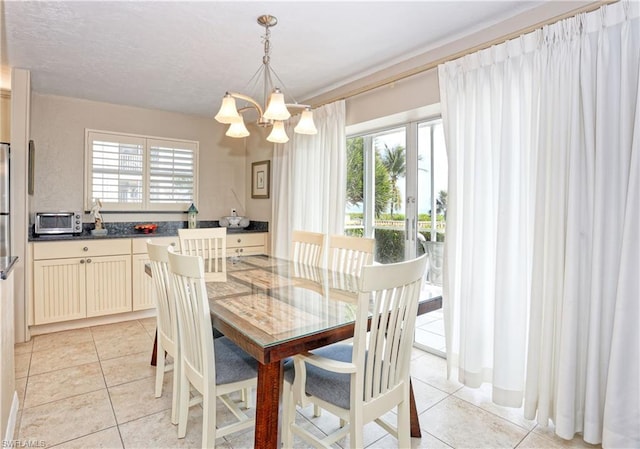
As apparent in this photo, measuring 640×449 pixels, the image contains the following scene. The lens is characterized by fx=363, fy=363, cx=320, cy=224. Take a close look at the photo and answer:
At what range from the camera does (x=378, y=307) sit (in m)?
1.38

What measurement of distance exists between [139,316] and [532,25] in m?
4.26

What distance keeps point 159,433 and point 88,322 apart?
7.44 feet

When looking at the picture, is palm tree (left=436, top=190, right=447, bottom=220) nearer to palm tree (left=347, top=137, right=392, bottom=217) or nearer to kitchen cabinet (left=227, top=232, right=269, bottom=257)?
palm tree (left=347, top=137, right=392, bottom=217)

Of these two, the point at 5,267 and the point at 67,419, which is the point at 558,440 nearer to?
the point at 67,419

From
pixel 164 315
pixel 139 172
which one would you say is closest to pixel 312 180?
pixel 164 315

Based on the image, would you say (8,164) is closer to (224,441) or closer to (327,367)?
(224,441)

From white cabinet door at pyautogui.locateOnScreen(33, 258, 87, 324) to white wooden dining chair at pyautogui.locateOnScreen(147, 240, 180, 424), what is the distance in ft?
5.93

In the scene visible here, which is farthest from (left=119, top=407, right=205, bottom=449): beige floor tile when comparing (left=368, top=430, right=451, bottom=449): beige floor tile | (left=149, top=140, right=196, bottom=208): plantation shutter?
(left=149, top=140, right=196, bottom=208): plantation shutter

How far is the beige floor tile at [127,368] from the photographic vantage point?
8.34 ft

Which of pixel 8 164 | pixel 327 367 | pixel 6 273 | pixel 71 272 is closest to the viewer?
pixel 327 367

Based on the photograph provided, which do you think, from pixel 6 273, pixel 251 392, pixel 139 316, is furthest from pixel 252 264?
pixel 139 316

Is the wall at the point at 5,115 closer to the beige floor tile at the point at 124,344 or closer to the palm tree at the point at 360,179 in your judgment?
the beige floor tile at the point at 124,344

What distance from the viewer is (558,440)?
189 centimetres

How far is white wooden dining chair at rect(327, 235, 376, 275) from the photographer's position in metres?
2.53
